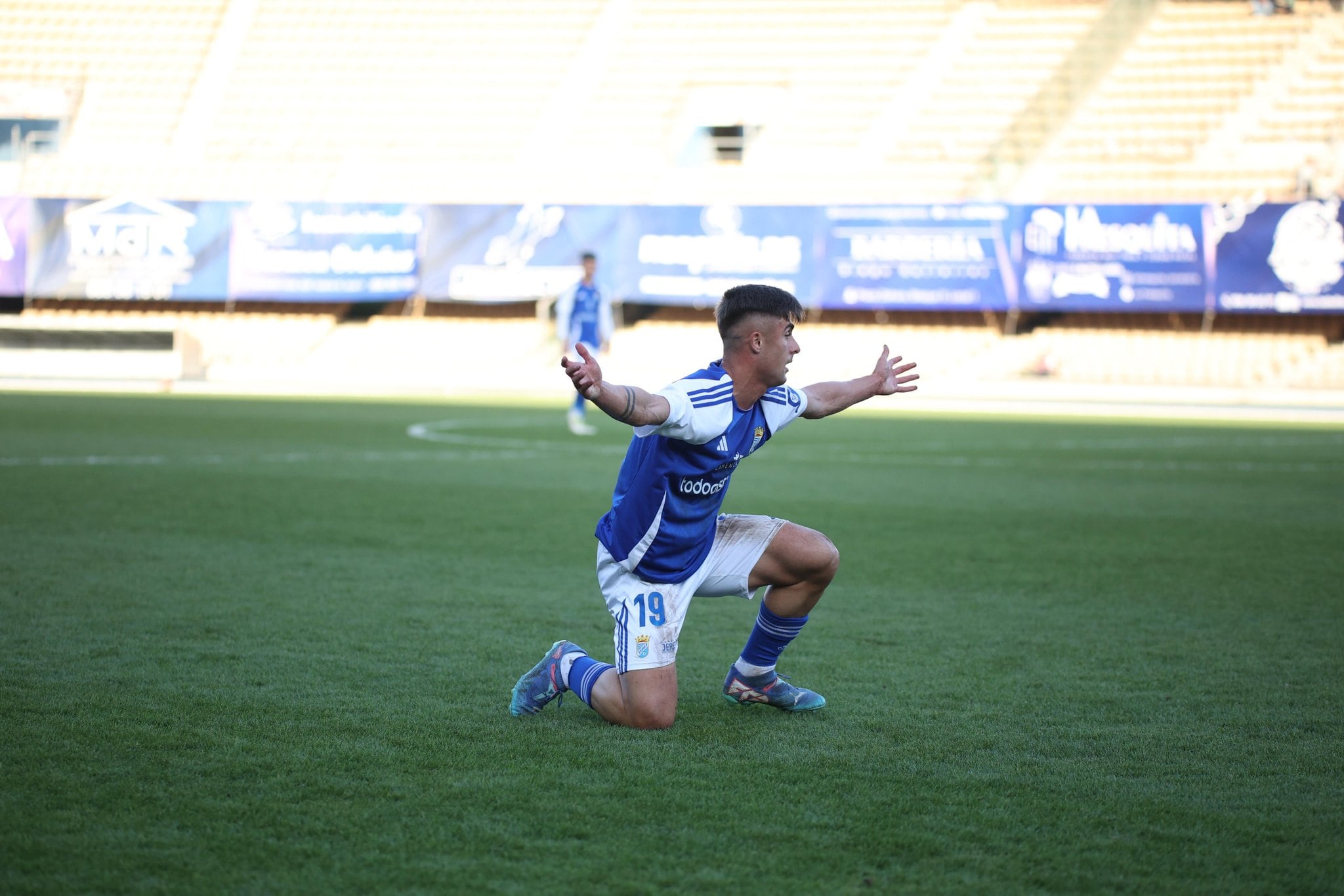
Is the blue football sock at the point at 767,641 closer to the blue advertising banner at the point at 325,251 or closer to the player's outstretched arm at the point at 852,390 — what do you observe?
the player's outstretched arm at the point at 852,390

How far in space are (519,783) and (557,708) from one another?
835 mm

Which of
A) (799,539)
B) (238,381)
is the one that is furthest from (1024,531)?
(238,381)

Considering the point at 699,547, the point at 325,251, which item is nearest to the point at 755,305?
the point at 699,547

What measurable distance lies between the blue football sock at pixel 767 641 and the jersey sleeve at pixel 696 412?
26.5 inches

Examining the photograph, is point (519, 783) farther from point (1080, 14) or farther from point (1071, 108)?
point (1080, 14)

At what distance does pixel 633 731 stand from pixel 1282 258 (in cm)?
2139

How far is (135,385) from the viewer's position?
24.2m

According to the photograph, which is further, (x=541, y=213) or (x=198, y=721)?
(x=541, y=213)

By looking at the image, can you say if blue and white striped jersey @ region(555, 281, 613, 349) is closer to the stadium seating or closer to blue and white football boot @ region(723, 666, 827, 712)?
the stadium seating

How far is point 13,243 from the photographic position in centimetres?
2706

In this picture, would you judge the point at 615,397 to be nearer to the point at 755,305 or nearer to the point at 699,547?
the point at 755,305

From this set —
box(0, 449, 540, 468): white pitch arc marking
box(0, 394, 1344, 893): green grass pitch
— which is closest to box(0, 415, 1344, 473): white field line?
box(0, 449, 540, 468): white pitch arc marking

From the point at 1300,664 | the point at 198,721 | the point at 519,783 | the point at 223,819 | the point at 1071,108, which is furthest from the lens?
the point at 1071,108

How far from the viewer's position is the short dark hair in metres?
3.90
